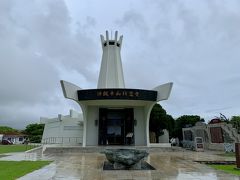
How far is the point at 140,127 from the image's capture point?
20.1 m

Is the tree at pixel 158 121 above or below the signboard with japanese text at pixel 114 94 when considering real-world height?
below

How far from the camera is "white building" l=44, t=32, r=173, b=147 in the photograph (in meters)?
17.5

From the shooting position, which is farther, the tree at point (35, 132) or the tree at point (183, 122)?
the tree at point (35, 132)

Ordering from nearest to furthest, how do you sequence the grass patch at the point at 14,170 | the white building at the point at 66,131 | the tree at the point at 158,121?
the grass patch at the point at 14,170, the white building at the point at 66,131, the tree at the point at 158,121

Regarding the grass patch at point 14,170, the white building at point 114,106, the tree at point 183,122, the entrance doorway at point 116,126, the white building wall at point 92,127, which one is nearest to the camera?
the grass patch at point 14,170

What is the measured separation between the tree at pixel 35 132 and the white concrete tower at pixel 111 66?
2170 centimetres

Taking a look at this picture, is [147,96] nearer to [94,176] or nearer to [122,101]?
[122,101]

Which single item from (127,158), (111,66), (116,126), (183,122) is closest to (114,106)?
(116,126)

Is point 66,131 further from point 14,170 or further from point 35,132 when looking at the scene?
point 14,170

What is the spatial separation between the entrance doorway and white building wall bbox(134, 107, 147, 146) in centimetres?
35

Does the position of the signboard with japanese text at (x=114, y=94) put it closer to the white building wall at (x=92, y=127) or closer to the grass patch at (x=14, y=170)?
the white building wall at (x=92, y=127)

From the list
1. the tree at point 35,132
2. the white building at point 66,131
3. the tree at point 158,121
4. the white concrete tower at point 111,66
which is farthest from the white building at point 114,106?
the tree at point 35,132

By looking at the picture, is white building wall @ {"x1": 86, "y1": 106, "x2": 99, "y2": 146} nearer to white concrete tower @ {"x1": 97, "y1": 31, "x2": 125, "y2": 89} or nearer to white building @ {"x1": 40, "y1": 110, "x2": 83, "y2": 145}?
white concrete tower @ {"x1": 97, "y1": 31, "x2": 125, "y2": 89}

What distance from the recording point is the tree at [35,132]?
125 ft
